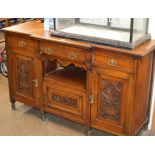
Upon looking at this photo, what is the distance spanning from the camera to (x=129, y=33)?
1979 millimetres

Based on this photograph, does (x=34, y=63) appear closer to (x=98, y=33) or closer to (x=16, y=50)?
(x=16, y=50)

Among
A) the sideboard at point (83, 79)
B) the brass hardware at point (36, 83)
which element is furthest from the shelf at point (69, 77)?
the brass hardware at point (36, 83)

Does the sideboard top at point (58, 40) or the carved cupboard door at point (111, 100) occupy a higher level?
the sideboard top at point (58, 40)

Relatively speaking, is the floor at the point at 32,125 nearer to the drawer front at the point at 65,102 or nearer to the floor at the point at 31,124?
the floor at the point at 31,124

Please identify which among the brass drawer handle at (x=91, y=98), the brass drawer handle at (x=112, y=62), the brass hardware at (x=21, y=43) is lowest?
the brass drawer handle at (x=91, y=98)

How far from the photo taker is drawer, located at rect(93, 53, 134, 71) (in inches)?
75.2

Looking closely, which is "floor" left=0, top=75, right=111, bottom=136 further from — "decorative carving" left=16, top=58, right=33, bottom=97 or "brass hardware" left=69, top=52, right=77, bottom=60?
"brass hardware" left=69, top=52, right=77, bottom=60

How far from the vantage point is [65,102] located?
2418 mm

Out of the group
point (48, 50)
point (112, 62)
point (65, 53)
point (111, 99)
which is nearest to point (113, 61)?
point (112, 62)

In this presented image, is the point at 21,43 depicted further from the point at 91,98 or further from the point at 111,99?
the point at 111,99

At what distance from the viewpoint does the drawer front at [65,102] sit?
232cm

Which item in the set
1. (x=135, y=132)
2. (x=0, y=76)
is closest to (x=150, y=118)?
(x=135, y=132)

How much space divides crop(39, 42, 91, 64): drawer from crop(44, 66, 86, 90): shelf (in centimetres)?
22
